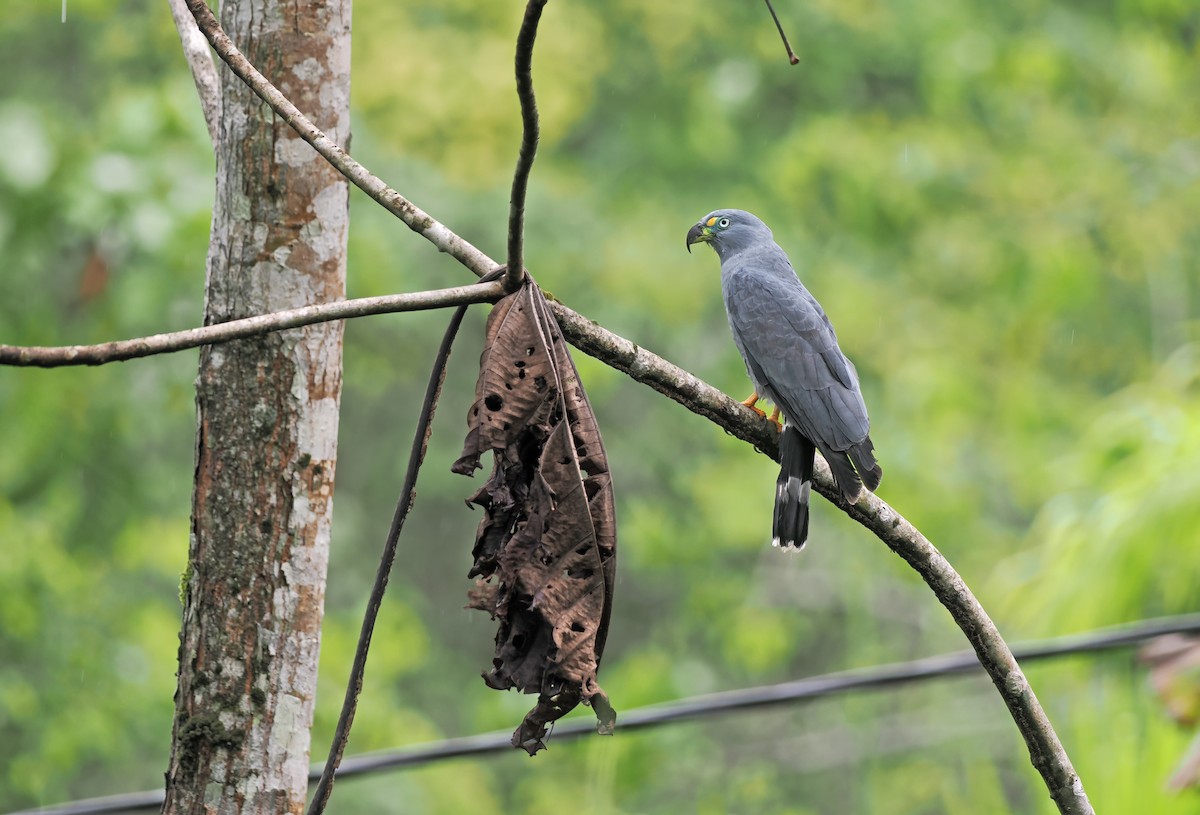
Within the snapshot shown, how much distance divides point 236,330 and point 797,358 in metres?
1.92

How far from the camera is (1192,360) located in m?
5.21

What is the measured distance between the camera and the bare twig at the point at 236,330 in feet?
4.26

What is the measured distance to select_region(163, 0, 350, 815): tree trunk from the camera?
187 cm

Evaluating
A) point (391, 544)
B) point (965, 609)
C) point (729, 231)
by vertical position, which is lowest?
point (391, 544)

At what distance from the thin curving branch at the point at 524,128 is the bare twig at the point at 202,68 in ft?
2.73

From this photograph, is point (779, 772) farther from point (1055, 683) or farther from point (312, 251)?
point (312, 251)

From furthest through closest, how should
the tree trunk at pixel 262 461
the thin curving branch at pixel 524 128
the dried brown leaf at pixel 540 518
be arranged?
the tree trunk at pixel 262 461 < the dried brown leaf at pixel 540 518 < the thin curving branch at pixel 524 128

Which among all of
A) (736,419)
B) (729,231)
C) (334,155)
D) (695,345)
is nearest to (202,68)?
(334,155)

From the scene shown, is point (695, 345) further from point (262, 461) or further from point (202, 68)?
point (262, 461)

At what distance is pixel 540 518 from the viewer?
159cm

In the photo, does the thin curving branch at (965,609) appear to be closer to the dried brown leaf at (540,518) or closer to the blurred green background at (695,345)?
the dried brown leaf at (540,518)

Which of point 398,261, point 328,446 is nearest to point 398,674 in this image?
point 398,261

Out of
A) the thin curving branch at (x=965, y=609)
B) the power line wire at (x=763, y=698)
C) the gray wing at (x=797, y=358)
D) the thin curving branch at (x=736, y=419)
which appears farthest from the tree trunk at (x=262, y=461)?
the gray wing at (x=797, y=358)

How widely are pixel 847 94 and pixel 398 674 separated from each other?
5476 millimetres
